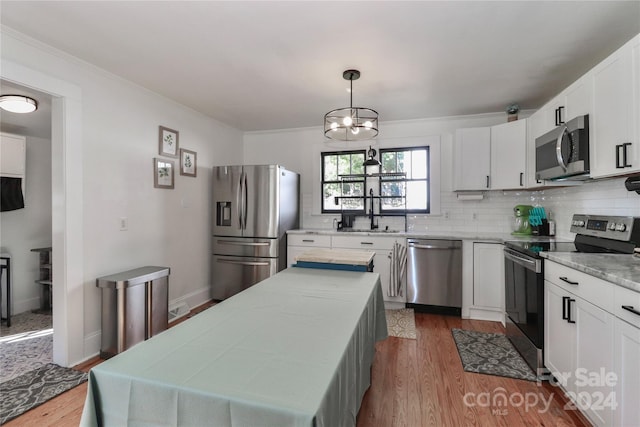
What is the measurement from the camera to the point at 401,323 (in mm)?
3354

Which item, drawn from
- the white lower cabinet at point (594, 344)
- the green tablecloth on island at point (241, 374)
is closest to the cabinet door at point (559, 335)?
the white lower cabinet at point (594, 344)

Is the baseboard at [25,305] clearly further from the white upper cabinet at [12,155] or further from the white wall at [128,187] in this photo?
the white wall at [128,187]

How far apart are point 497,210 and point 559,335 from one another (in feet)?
7.09

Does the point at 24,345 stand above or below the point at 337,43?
below

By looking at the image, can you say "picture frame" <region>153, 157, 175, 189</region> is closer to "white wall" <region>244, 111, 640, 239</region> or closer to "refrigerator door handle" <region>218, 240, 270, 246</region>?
"refrigerator door handle" <region>218, 240, 270, 246</region>

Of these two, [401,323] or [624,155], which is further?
[401,323]

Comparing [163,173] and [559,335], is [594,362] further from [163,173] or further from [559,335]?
[163,173]

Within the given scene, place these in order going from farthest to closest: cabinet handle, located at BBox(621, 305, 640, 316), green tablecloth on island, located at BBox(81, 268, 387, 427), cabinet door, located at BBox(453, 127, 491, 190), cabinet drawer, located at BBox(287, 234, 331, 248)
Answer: cabinet drawer, located at BBox(287, 234, 331, 248) < cabinet door, located at BBox(453, 127, 491, 190) < cabinet handle, located at BBox(621, 305, 640, 316) < green tablecloth on island, located at BBox(81, 268, 387, 427)

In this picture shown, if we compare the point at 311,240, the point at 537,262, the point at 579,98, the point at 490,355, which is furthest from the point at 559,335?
the point at 311,240

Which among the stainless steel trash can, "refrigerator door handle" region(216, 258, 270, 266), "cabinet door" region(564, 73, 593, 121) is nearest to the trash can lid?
the stainless steel trash can

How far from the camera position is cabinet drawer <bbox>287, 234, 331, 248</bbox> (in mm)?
4027

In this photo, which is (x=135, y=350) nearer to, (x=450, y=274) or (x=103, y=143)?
(x=103, y=143)

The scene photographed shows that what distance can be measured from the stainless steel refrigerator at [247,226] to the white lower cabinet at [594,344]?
Answer: 2.85 meters

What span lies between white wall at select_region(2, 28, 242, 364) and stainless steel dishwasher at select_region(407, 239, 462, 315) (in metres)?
2.71
